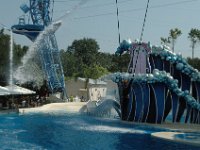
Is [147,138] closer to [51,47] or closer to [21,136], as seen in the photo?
[21,136]

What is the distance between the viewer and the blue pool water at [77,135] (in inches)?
635

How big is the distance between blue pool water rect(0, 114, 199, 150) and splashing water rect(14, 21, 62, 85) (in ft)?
46.6

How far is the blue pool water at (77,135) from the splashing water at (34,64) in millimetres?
14212

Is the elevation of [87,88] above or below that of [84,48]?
below

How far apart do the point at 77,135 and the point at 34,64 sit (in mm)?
23141

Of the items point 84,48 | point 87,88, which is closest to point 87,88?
point 87,88

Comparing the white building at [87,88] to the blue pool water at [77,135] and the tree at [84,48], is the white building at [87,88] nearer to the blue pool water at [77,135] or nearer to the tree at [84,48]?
the blue pool water at [77,135]

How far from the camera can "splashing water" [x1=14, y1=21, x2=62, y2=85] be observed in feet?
126

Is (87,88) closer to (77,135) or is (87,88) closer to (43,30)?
(43,30)

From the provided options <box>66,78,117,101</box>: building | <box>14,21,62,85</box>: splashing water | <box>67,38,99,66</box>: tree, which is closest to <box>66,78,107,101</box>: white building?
<box>66,78,117,101</box>: building

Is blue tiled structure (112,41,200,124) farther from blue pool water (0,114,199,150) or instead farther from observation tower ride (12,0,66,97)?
observation tower ride (12,0,66,97)

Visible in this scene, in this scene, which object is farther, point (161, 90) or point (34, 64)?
point (34, 64)

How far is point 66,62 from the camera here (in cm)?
7231

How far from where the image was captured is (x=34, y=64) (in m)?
41.1
